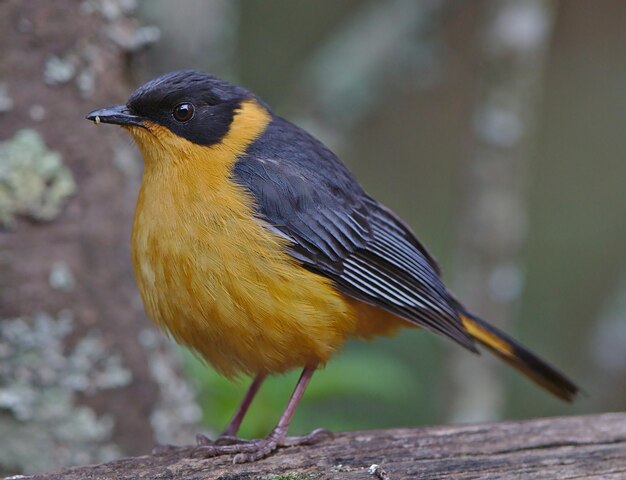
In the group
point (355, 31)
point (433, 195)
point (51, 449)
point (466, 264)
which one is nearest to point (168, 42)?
point (355, 31)

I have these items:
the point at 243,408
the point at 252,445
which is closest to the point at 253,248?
the point at 252,445

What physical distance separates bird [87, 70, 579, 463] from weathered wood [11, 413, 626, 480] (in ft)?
0.58

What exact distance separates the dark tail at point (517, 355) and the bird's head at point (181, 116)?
5.24 ft

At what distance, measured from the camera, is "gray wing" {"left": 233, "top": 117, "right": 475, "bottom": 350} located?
14.3ft

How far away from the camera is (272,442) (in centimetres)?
423

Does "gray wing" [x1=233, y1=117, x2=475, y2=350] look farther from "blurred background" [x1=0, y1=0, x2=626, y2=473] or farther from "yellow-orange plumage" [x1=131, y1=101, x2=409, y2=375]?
"blurred background" [x1=0, y1=0, x2=626, y2=473]

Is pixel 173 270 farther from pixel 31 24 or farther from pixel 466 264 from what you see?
pixel 466 264

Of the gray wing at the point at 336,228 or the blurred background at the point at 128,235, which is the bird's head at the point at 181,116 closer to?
the gray wing at the point at 336,228

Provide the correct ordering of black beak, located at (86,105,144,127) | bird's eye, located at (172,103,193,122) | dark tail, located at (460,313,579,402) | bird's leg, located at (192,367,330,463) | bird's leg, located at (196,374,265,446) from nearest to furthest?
bird's leg, located at (192,367,330,463) < black beak, located at (86,105,144,127) < bird's eye, located at (172,103,193,122) < bird's leg, located at (196,374,265,446) < dark tail, located at (460,313,579,402)

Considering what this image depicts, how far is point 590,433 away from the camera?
14.6 feet

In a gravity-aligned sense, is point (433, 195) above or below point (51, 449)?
above

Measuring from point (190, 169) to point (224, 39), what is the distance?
311cm

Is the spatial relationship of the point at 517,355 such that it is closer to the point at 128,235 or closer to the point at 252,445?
the point at 252,445

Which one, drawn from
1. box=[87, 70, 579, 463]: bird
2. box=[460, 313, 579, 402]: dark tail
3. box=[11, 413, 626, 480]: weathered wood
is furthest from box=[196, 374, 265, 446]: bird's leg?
box=[460, 313, 579, 402]: dark tail
